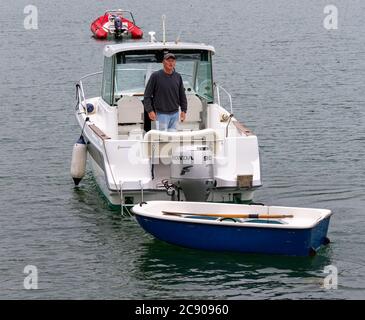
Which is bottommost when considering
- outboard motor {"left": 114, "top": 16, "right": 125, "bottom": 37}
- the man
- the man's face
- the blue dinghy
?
the blue dinghy

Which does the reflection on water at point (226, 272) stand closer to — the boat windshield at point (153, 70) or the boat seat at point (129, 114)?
the boat seat at point (129, 114)

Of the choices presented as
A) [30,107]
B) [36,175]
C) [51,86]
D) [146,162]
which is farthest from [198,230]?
[51,86]

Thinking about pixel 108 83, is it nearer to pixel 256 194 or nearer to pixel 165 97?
pixel 165 97

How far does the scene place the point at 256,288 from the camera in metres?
13.4

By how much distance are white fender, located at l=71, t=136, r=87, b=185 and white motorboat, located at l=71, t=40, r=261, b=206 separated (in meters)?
0.02

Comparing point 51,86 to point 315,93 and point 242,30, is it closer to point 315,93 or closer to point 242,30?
point 315,93

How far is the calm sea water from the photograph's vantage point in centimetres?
1373

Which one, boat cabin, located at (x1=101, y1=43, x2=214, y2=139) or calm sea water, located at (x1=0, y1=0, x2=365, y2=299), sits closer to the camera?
calm sea water, located at (x1=0, y1=0, x2=365, y2=299)

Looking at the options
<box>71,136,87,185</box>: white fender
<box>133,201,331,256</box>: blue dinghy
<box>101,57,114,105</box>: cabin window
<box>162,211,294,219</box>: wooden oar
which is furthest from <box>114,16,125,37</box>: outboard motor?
<box>162,211,294,219</box>: wooden oar

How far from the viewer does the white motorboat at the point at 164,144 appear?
15.7m

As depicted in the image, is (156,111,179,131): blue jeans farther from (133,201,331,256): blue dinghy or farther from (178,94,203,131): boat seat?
(133,201,331,256): blue dinghy
